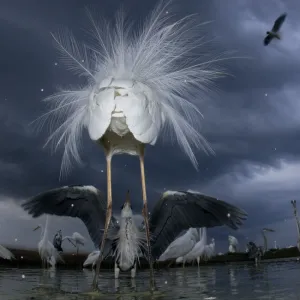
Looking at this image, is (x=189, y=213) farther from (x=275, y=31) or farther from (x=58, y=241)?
(x=58, y=241)

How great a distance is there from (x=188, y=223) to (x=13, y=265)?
14.1 metres

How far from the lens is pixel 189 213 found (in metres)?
10.2

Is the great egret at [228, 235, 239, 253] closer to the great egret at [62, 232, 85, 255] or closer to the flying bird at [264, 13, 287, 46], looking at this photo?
the great egret at [62, 232, 85, 255]

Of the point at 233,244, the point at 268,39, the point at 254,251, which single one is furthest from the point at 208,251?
the point at 268,39

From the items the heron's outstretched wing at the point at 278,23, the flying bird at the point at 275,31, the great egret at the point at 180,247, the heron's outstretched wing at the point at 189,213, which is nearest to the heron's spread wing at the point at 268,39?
the flying bird at the point at 275,31

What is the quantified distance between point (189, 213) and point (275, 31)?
17.6 feet

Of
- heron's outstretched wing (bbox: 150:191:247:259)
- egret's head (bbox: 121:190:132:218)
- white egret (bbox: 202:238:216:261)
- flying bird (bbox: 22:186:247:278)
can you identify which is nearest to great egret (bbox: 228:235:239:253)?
white egret (bbox: 202:238:216:261)

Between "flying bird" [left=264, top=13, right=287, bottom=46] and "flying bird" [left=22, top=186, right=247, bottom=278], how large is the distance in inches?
186

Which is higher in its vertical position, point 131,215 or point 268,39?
point 268,39

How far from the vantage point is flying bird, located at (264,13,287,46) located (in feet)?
39.8

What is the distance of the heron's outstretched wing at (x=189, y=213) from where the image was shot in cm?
997

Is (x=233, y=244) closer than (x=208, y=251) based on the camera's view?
No

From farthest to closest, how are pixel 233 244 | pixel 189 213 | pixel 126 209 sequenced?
1. pixel 233 244
2. pixel 126 209
3. pixel 189 213

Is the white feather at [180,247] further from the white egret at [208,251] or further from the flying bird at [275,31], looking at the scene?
the flying bird at [275,31]
